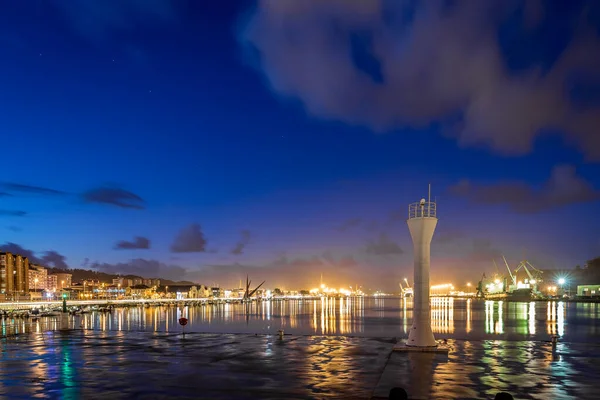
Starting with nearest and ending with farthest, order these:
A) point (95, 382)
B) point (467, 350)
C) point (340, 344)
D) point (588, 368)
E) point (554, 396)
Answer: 1. point (554, 396)
2. point (95, 382)
3. point (588, 368)
4. point (467, 350)
5. point (340, 344)

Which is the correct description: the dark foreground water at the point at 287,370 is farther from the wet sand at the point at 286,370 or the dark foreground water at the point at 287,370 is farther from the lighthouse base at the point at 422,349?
the lighthouse base at the point at 422,349

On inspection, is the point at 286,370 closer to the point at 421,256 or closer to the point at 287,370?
the point at 287,370

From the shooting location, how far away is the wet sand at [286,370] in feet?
67.8

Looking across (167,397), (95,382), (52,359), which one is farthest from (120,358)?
(167,397)

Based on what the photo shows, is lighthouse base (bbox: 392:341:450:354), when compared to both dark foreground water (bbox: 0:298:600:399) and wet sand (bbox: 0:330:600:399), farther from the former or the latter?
wet sand (bbox: 0:330:600:399)

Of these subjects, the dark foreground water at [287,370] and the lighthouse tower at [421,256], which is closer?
the dark foreground water at [287,370]

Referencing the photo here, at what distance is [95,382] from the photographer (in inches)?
901

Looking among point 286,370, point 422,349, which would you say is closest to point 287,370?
point 286,370

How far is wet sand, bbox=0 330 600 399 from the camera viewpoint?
67.8 feet

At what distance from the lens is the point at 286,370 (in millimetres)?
26125

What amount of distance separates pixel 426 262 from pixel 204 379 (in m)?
16.2

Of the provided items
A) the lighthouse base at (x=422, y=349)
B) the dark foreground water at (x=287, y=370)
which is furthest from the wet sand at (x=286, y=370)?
the lighthouse base at (x=422, y=349)

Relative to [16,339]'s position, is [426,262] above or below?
above

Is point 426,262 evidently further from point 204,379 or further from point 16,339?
point 16,339
